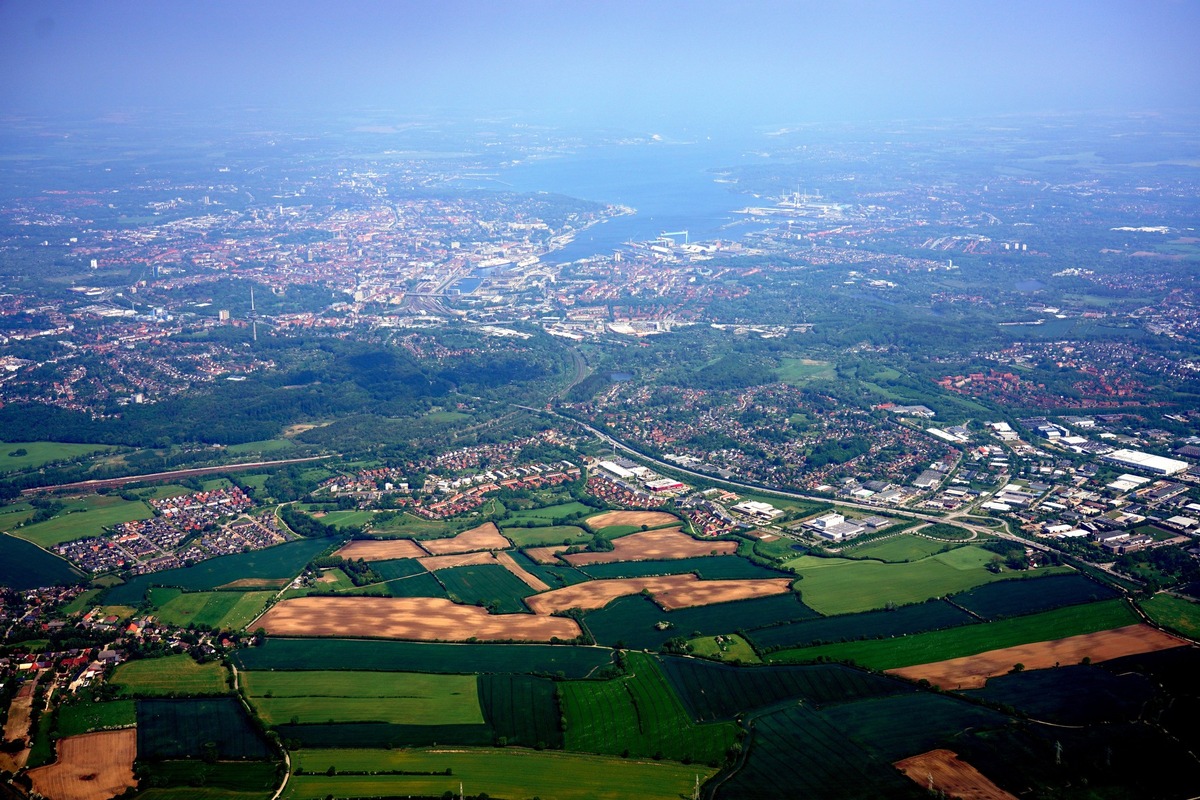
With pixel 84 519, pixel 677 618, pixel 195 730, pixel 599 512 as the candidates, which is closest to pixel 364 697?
pixel 195 730

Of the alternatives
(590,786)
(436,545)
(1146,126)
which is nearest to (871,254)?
(436,545)

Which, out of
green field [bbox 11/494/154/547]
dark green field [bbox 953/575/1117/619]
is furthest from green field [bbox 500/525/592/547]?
green field [bbox 11/494/154/547]

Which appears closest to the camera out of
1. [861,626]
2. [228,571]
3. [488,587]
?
[861,626]

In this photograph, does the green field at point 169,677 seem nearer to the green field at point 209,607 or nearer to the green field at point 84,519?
the green field at point 209,607

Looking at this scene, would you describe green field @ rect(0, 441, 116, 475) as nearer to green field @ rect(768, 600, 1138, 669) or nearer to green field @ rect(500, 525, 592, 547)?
green field @ rect(500, 525, 592, 547)

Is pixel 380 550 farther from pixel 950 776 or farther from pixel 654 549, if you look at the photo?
pixel 950 776

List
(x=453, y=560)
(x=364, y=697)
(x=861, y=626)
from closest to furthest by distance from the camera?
(x=364, y=697)
(x=861, y=626)
(x=453, y=560)
